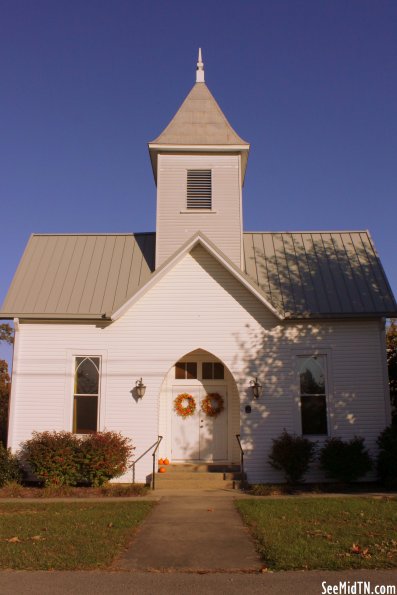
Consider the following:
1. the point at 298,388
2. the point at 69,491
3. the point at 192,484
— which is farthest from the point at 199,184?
the point at 69,491

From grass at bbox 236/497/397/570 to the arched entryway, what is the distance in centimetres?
428

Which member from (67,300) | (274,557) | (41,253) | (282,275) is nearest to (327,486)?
(282,275)

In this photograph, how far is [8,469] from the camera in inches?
562

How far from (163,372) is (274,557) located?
8468 mm

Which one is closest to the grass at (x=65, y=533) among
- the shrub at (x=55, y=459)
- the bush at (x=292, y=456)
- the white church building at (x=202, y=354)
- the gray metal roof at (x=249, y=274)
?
the shrub at (x=55, y=459)

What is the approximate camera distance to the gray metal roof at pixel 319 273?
1572 cm

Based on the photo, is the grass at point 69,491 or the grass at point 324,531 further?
the grass at point 69,491

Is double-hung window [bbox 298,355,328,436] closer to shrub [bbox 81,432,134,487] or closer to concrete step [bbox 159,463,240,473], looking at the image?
concrete step [bbox 159,463,240,473]

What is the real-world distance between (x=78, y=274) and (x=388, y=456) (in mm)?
10150

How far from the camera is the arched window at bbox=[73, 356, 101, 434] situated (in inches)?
603

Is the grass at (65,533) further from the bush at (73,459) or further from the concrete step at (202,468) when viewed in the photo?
the concrete step at (202,468)

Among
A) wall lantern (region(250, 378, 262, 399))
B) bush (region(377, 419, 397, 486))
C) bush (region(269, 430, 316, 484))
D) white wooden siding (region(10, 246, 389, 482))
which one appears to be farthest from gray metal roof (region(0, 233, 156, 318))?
bush (region(377, 419, 397, 486))

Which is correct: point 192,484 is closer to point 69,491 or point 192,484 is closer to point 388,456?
point 69,491

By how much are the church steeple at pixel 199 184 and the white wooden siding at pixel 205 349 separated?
176 cm
